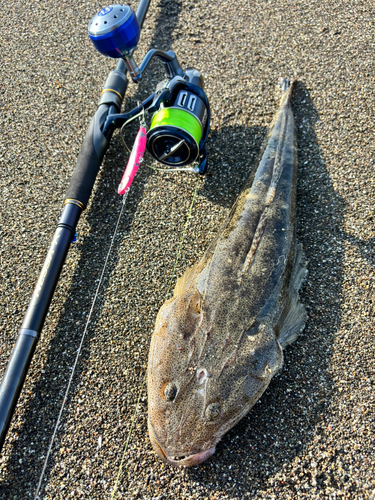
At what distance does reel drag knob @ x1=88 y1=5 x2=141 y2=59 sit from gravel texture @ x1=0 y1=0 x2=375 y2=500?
1.39 meters

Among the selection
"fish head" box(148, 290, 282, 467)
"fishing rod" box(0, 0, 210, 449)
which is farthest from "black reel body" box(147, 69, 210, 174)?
"fish head" box(148, 290, 282, 467)

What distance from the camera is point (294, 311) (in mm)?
3537

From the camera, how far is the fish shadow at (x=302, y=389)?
3076mm

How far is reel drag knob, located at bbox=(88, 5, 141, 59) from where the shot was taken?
3430 mm

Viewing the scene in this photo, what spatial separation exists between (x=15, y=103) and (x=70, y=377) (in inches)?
150

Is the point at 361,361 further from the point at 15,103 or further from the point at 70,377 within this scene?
the point at 15,103

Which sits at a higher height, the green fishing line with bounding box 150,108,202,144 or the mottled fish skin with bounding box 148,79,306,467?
the green fishing line with bounding box 150,108,202,144

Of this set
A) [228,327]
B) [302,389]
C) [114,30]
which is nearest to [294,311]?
[302,389]

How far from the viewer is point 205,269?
348cm

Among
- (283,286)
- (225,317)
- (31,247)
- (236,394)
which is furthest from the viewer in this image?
(31,247)

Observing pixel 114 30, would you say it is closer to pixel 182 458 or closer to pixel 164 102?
pixel 164 102

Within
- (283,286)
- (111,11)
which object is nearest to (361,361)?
(283,286)

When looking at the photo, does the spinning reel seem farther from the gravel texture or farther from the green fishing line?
the gravel texture

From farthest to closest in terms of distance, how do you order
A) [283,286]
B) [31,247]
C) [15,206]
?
[15,206] → [31,247] → [283,286]
